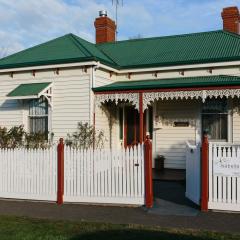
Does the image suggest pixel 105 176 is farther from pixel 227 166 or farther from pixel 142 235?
pixel 142 235

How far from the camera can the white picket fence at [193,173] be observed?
34.4ft

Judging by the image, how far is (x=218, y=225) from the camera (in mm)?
8844

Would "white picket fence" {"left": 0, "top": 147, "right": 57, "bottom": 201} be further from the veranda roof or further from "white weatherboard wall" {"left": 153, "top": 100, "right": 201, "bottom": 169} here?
"white weatherboard wall" {"left": 153, "top": 100, "right": 201, "bottom": 169}

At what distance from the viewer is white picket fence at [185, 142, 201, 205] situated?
10491 mm

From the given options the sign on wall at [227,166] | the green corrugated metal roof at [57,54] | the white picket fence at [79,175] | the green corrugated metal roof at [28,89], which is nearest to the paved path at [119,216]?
the white picket fence at [79,175]

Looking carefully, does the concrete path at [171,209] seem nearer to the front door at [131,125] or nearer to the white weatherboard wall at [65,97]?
the white weatherboard wall at [65,97]

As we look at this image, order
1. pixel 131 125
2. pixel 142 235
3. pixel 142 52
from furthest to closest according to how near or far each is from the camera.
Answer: pixel 142 52 → pixel 131 125 → pixel 142 235

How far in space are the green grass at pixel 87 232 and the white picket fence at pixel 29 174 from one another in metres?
2.53

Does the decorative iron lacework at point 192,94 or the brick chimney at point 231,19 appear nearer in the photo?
the decorative iron lacework at point 192,94

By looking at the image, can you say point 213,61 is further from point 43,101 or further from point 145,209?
point 145,209

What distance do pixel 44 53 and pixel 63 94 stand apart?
231 centimetres

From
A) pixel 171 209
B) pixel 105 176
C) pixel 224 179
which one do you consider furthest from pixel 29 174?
pixel 224 179

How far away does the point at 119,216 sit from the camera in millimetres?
9805

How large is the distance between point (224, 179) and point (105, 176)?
112 inches
